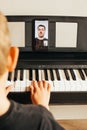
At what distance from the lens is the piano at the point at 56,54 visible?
1602 mm

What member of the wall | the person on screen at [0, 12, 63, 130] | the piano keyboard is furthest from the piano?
the person on screen at [0, 12, 63, 130]

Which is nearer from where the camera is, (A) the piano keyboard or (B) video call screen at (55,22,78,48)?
(A) the piano keyboard

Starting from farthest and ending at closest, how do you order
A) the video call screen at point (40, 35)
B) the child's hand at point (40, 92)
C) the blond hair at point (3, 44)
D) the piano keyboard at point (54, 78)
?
the video call screen at point (40, 35) < the piano keyboard at point (54, 78) < the child's hand at point (40, 92) < the blond hair at point (3, 44)

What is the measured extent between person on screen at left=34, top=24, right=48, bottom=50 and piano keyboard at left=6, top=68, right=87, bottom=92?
152mm

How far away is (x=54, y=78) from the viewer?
5.20 ft

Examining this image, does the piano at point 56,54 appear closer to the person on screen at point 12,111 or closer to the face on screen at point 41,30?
the face on screen at point 41,30

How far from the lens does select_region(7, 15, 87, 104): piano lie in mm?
1602

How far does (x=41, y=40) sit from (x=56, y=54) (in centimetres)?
12

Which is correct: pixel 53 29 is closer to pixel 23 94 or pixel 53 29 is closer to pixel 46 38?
pixel 46 38

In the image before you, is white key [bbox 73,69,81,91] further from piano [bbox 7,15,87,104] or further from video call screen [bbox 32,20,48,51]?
video call screen [bbox 32,20,48,51]
